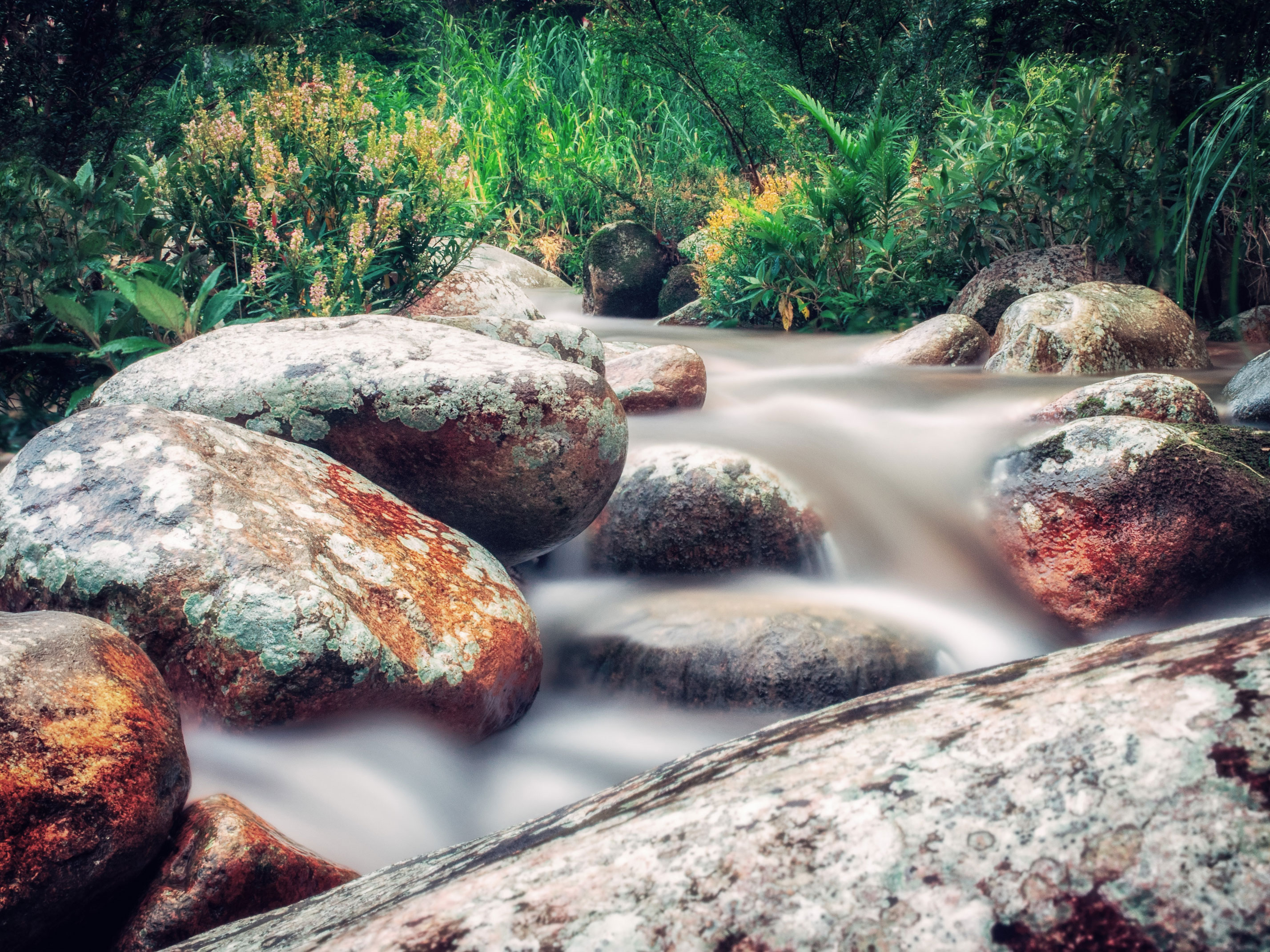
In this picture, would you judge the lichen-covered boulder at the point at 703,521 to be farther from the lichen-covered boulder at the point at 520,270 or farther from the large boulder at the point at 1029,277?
the lichen-covered boulder at the point at 520,270

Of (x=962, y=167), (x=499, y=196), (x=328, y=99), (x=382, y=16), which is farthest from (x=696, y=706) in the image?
(x=382, y=16)

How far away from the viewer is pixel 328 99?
478cm

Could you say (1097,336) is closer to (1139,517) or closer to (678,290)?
(1139,517)

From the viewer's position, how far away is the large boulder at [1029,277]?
21.1ft

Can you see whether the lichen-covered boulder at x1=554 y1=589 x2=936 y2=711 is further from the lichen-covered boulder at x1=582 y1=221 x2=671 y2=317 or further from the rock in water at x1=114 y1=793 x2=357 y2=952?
the lichen-covered boulder at x1=582 y1=221 x2=671 y2=317

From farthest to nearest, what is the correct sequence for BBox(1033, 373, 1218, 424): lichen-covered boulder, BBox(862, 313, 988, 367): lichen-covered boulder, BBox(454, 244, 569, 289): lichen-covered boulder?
BBox(454, 244, 569, 289): lichen-covered boulder < BBox(862, 313, 988, 367): lichen-covered boulder < BBox(1033, 373, 1218, 424): lichen-covered boulder

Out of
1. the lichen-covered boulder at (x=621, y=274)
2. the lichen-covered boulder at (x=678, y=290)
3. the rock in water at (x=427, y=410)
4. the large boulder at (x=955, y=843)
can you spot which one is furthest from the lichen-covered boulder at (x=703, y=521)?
the lichen-covered boulder at (x=621, y=274)

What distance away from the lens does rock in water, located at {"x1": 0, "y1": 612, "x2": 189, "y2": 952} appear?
1316 mm

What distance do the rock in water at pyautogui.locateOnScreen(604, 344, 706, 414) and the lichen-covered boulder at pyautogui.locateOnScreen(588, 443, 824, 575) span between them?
102cm

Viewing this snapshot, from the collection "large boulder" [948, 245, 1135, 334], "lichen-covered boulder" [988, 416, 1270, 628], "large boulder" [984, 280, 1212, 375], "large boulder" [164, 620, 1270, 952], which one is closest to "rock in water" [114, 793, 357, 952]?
"large boulder" [164, 620, 1270, 952]

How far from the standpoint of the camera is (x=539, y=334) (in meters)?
4.42

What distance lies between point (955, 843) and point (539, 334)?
3.86 m

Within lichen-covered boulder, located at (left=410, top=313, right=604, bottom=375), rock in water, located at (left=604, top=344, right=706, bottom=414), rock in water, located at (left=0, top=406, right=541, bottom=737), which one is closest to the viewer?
rock in water, located at (left=0, top=406, right=541, bottom=737)

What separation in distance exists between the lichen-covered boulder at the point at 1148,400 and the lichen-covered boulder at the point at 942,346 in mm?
1804
